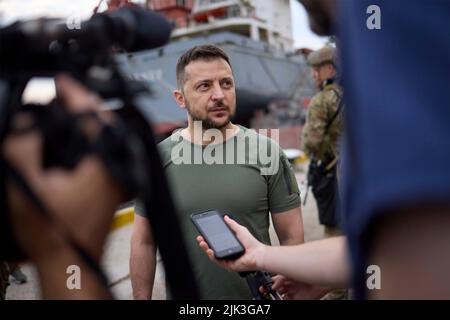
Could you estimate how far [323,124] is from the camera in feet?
11.8

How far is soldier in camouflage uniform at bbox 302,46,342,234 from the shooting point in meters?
3.57

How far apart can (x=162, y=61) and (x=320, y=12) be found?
1156cm

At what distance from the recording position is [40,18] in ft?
2.11

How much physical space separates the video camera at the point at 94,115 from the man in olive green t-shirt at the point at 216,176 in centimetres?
107

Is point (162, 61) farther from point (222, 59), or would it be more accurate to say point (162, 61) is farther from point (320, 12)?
point (320, 12)

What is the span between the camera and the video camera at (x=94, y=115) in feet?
1.87

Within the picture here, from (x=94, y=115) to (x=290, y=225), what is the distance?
4.80 ft

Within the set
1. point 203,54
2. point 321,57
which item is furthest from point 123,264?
point 203,54

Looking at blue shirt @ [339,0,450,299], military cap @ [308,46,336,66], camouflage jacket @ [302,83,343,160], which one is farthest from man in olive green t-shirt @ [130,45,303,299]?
military cap @ [308,46,336,66]

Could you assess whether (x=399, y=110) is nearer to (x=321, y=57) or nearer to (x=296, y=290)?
(x=296, y=290)
